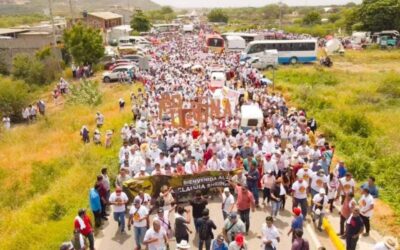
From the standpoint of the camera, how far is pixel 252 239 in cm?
1074

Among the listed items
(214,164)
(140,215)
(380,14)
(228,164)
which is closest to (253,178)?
(228,164)

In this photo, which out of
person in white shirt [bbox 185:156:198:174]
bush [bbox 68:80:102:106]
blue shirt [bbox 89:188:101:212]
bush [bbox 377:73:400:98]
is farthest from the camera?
bush [bbox 68:80:102:106]

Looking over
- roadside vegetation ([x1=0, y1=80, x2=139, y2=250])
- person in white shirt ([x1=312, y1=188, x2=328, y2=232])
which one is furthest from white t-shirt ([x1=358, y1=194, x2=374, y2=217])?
roadside vegetation ([x1=0, y1=80, x2=139, y2=250])

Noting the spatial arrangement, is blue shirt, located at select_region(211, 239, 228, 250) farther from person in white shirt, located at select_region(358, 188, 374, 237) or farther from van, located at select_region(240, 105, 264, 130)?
van, located at select_region(240, 105, 264, 130)

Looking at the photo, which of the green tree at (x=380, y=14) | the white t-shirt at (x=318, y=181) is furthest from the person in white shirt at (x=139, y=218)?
the green tree at (x=380, y=14)

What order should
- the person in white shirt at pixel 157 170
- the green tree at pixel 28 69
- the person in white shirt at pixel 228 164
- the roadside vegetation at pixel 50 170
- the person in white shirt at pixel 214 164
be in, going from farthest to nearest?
the green tree at pixel 28 69
the person in white shirt at pixel 214 164
the person in white shirt at pixel 228 164
the person in white shirt at pixel 157 170
the roadside vegetation at pixel 50 170

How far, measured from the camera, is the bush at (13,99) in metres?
30.3

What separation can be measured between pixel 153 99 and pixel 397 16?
47128mm

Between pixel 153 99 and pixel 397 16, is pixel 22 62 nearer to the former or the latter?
pixel 153 99

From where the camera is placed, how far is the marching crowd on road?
30.2 ft

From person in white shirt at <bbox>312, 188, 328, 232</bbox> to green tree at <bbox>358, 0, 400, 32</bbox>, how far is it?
53.3m

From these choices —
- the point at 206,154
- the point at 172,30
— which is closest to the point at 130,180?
the point at 206,154

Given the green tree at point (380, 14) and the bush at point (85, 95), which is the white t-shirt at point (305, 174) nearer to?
the bush at point (85, 95)

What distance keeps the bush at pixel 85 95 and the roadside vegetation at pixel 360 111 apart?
506 inches
